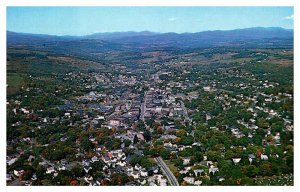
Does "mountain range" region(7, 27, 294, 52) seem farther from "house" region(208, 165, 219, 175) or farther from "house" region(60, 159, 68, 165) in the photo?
"house" region(208, 165, 219, 175)

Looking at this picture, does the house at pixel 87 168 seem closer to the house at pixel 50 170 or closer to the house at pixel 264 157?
the house at pixel 50 170

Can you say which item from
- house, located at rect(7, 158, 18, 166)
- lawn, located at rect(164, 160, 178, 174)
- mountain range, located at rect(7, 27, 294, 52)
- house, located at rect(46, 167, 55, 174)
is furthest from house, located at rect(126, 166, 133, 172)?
mountain range, located at rect(7, 27, 294, 52)

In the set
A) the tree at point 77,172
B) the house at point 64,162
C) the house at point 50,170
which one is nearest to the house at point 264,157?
the tree at point 77,172

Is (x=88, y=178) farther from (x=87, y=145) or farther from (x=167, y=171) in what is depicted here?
(x=167, y=171)

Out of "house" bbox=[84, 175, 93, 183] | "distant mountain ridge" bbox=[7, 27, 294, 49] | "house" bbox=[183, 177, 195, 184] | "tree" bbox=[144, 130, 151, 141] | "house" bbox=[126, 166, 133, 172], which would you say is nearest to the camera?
"house" bbox=[183, 177, 195, 184]

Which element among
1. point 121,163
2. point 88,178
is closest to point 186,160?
point 121,163

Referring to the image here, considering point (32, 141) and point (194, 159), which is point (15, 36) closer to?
point (32, 141)
